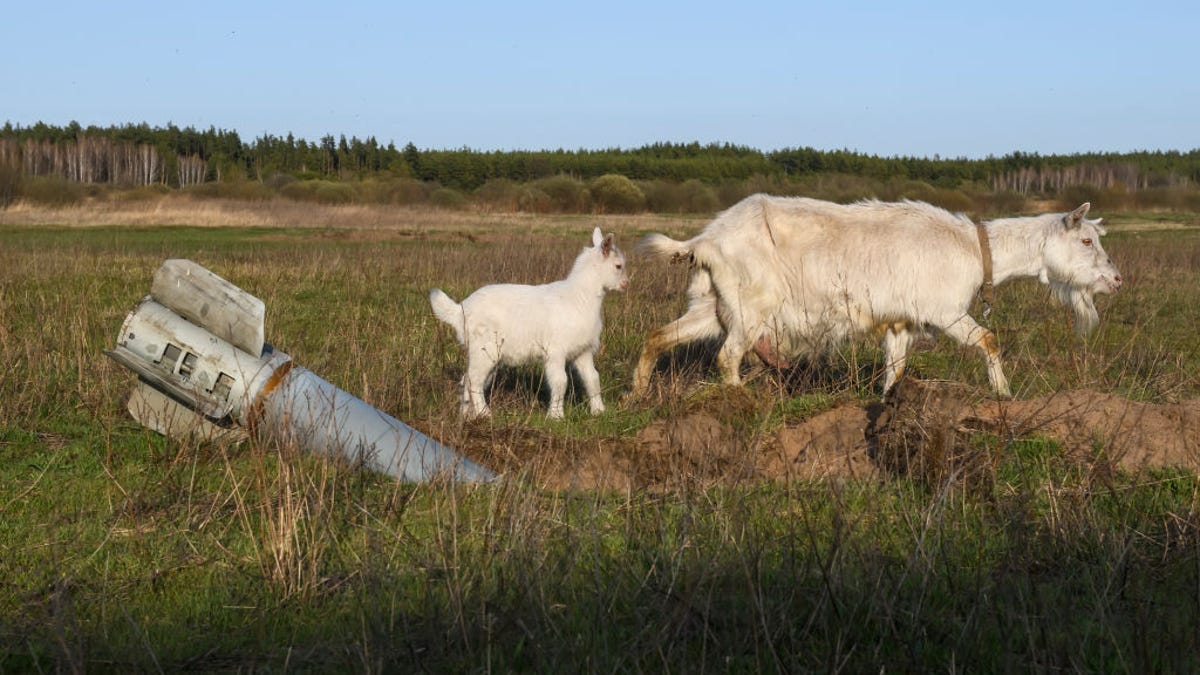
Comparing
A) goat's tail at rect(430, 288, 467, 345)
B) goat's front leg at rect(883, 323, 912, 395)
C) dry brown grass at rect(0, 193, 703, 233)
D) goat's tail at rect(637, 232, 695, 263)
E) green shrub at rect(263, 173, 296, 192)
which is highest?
green shrub at rect(263, 173, 296, 192)

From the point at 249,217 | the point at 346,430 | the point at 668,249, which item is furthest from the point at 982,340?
the point at 249,217

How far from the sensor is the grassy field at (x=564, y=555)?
411cm

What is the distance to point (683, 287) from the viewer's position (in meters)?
17.2

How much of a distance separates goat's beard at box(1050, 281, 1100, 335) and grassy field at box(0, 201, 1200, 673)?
58.8 inches

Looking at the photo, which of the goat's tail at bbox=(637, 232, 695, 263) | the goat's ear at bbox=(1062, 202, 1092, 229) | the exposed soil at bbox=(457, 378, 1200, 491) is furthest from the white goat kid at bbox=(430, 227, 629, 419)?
the goat's ear at bbox=(1062, 202, 1092, 229)

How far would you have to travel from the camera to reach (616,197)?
6850 cm

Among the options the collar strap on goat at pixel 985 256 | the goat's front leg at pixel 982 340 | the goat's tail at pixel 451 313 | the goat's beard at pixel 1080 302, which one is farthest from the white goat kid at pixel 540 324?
the goat's beard at pixel 1080 302

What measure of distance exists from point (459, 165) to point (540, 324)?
268ft

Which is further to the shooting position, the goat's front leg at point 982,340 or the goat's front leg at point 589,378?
the goat's front leg at point 982,340

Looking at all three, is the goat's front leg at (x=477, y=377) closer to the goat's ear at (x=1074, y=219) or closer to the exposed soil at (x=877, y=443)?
the exposed soil at (x=877, y=443)

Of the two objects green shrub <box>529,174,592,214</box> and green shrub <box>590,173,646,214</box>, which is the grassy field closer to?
green shrub <box>529,174,592,214</box>

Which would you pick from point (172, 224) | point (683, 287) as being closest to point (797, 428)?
point (683, 287)

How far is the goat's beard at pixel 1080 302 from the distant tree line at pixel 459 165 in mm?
67436

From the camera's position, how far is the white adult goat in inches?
382
